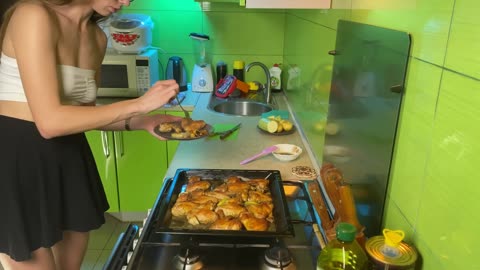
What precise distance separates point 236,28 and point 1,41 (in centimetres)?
179

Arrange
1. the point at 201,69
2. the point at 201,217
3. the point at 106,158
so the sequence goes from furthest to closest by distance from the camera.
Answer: the point at 201,69, the point at 106,158, the point at 201,217

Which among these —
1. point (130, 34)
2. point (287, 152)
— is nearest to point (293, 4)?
point (287, 152)

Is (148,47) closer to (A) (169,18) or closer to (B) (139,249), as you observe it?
(A) (169,18)

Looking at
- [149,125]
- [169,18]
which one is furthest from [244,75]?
[149,125]

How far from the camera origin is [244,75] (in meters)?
2.76

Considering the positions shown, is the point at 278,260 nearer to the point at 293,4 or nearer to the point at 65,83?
the point at 65,83

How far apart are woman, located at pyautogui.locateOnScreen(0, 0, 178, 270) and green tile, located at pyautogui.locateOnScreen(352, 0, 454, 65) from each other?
0.61 m

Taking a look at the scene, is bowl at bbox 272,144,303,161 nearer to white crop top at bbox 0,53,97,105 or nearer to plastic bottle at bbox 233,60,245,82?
white crop top at bbox 0,53,97,105

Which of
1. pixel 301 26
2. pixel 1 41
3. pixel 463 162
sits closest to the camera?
pixel 463 162

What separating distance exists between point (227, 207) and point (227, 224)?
88 mm

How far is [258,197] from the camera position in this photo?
109 cm

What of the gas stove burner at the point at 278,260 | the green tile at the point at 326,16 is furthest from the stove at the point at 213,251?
the green tile at the point at 326,16

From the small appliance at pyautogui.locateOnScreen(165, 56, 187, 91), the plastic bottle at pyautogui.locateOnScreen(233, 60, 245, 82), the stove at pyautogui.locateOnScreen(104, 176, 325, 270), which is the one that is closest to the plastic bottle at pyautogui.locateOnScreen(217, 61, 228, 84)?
the plastic bottle at pyautogui.locateOnScreen(233, 60, 245, 82)

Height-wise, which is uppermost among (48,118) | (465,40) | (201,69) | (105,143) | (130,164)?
(465,40)
